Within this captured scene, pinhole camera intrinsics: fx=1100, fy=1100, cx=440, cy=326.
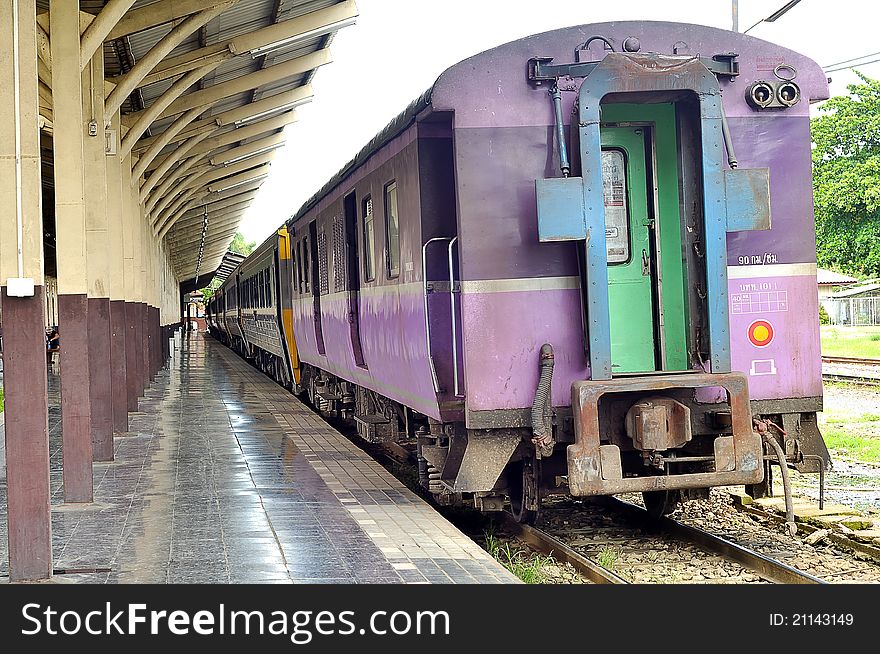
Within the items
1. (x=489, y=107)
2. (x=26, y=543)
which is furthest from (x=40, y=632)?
(x=489, y=107)

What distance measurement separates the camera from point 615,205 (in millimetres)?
7199

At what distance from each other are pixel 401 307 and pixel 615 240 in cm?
195

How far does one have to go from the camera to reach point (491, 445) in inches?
285

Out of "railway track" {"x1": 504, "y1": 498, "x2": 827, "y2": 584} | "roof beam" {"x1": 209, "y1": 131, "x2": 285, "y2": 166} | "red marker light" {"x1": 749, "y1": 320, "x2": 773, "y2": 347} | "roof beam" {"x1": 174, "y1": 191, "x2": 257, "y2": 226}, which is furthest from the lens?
"roof beam" {"x1": 174, "y1": 191, "x2": 257, "y2": 226}

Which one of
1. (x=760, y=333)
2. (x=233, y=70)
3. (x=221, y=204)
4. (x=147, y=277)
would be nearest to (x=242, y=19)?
(x=233, y=70)

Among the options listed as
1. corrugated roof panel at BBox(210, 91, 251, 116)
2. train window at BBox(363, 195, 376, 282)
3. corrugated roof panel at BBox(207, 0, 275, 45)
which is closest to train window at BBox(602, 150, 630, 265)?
train window at BBox(363, 195, 376, 282)

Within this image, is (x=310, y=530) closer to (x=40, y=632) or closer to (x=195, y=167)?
(x=40, y=632)

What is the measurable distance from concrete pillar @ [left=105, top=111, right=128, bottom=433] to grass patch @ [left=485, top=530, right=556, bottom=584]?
6.57 metres

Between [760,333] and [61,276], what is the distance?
572 centimetres

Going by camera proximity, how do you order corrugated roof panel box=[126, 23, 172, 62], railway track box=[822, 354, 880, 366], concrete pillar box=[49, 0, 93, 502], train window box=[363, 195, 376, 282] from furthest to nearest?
railway track box=[822, 354, 880, 366] → corrugated roof panel box=[126, 23, 172, 62] → train window box=[363, 195, 376, 282] → concrete pillar box=[49, 0, 93, 502]

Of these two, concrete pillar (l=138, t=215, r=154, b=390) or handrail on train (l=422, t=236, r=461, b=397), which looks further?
concrete pillar (l=138, t=215, r=154, b=390)

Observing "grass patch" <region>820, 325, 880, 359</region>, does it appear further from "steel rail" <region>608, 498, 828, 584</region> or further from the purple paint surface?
the purple paint surface

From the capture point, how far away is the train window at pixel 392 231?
8.55m

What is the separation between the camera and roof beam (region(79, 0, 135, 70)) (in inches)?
388
